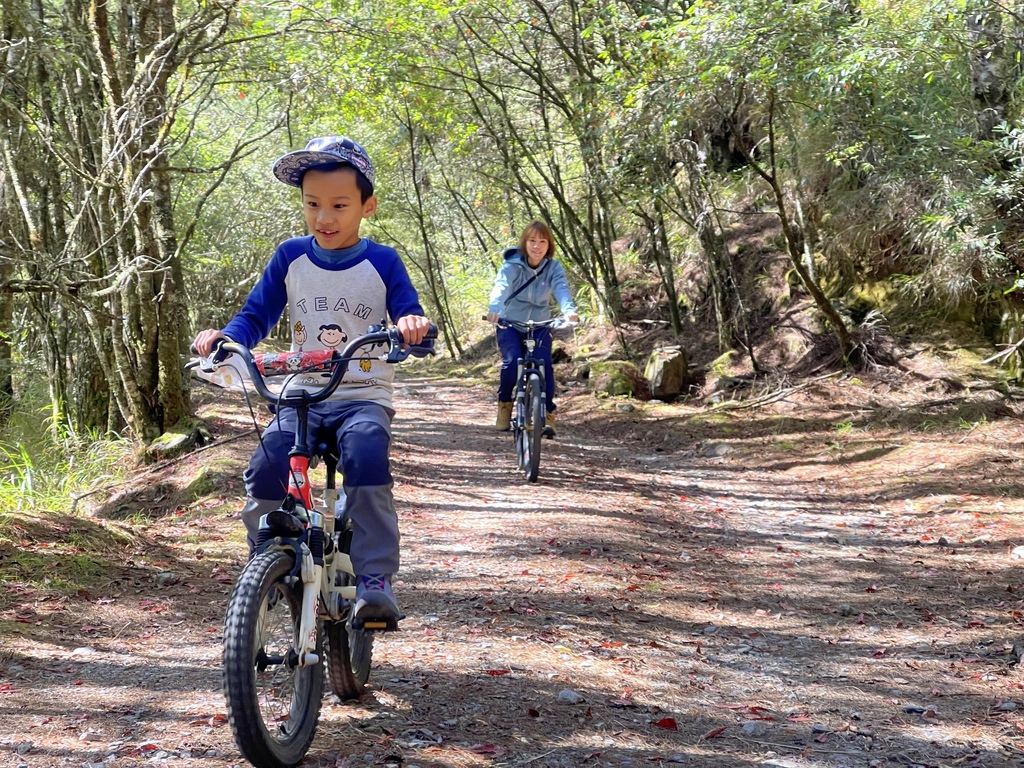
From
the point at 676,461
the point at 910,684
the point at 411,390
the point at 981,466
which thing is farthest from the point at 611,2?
the point at 910,684

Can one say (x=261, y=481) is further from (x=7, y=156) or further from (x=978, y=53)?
(x=978, y=53)

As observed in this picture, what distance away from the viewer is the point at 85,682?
3.56 meters

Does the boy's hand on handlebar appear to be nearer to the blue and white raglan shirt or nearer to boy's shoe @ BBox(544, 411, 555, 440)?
the blue and white raglan shirt

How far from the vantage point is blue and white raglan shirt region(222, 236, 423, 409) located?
3.34 metres

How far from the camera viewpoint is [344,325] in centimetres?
336

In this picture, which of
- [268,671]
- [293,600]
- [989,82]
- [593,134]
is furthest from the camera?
[593,134]

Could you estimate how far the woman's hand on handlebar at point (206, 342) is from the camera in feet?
9.75

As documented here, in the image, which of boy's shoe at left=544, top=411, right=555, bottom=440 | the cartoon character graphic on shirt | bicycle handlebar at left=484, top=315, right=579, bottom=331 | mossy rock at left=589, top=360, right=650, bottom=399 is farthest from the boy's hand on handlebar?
mossy rock at left=589, top=360, right=650, bottom=399

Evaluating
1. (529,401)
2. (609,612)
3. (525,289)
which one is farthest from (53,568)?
(525,289)

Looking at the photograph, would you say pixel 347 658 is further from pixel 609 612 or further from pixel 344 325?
pixel 609 612

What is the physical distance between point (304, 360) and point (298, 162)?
781 millimetres

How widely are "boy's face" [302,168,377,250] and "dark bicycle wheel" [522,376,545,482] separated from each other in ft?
15.2

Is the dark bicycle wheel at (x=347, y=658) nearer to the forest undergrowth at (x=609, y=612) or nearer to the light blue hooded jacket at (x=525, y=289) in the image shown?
the forest undergrowth at (x=609, y=612)

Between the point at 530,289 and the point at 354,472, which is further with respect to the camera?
the point at 530,289
